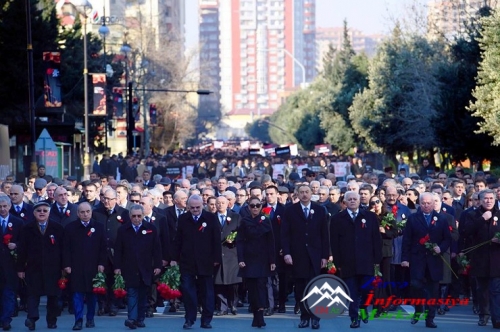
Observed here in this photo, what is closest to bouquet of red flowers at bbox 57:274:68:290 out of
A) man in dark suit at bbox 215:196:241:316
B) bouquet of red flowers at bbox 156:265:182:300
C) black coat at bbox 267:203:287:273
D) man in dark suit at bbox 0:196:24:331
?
man in dark suit at bbox 0:196:24:331

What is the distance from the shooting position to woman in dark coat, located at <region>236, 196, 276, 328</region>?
14.9 m

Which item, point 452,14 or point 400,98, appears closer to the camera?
point 400,98

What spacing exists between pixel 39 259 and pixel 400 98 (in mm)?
43913

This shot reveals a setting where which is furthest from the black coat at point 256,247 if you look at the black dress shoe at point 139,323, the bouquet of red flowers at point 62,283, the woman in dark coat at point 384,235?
the bouquet of red flowers at point 62,283

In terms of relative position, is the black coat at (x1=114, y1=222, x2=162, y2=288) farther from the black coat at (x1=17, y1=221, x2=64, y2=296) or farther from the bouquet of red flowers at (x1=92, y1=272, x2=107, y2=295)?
the black coat at (x1=17, y1=221, x2=64, y2=296)

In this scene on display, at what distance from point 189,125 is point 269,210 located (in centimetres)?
8877

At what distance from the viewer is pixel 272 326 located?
1512 cm

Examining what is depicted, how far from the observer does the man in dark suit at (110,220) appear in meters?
16.8

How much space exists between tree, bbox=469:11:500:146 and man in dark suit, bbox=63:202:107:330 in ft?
61.8

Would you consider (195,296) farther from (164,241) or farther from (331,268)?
(331,268)

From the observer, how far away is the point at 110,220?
1700 centimetres

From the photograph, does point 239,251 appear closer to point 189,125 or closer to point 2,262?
point 2,262

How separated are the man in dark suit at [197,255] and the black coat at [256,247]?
305 millimetres

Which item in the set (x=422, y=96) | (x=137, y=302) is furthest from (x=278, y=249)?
(x=422, y=96)
